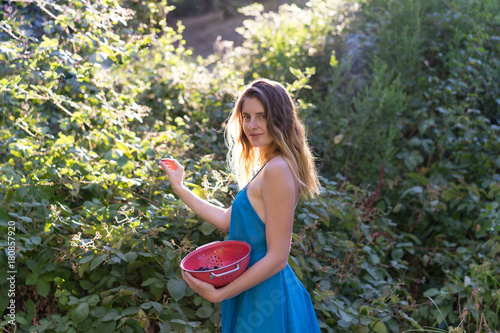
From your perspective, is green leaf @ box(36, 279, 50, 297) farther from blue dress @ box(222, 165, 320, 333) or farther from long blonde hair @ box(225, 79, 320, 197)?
long blonde hair @ box(225, 79, 320, 197)

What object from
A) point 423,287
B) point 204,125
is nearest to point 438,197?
point 423,287

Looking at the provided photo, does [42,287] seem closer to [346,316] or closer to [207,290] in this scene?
[207,290]

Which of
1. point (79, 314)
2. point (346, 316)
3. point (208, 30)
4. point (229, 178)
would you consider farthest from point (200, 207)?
point (208, 30)

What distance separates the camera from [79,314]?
2158 millimetres

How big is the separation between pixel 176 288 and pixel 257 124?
86 centimetres

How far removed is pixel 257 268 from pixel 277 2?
39.7ft

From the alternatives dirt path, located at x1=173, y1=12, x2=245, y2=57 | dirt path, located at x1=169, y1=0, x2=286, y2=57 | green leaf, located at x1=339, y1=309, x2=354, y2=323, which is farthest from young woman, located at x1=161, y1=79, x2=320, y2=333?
dirt path, located at x1=173, y1=12, x2=245, y2=57

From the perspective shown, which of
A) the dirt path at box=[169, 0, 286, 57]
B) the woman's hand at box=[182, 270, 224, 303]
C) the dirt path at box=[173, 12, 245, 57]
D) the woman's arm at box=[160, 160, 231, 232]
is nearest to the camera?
the woman's hand at box=[182, 270, 224, 303]

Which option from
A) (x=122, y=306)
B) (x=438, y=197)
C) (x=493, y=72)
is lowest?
(x=438, y=197)

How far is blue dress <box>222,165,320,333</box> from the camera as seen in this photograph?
1726 mm

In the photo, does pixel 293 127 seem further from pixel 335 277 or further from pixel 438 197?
pixel 438 197

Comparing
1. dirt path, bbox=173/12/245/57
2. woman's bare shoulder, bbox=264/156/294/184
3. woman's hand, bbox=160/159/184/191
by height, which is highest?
woman's bare shoulder, bbox=264/156/294/184

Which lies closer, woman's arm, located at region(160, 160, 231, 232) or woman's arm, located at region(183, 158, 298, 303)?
woman's arm, located at region(183, 158, 298, 303)

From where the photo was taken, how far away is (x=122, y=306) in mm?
2367
